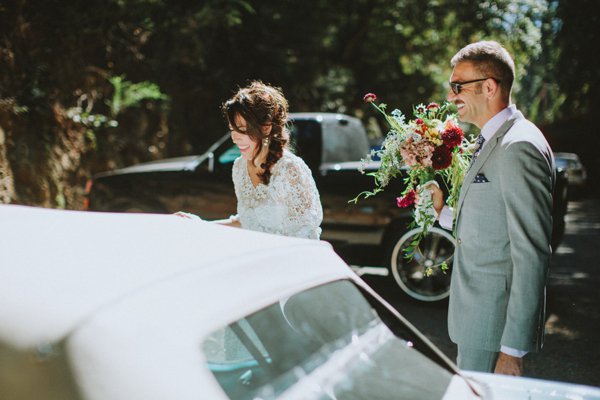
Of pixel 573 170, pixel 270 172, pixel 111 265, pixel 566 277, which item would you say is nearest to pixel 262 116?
pixel 270 172

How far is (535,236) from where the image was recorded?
1.94 m

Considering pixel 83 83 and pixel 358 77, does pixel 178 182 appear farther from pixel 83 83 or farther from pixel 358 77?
pixel 358 77

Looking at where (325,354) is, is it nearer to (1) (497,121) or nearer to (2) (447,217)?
(1) (497,121)

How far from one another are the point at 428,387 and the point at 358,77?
1986 cm

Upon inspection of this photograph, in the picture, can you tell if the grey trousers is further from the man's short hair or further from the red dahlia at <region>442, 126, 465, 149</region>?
the man's short hair

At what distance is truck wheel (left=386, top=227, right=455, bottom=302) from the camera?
561cm

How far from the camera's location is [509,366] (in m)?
2.03

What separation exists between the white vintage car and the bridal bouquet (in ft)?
3.56

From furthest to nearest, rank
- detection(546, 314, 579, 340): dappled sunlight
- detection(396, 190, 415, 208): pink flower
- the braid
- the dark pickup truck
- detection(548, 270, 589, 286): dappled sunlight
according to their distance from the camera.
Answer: detection(548, 270, 589, 286): dappled sunlight < the dark pickup truck < detection(546, 314, 579, 340): dappled sunlight < the braid < detection(396, 190, 415, 208): pink flower

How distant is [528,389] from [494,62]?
131 cm

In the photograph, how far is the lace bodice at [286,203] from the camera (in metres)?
2.88

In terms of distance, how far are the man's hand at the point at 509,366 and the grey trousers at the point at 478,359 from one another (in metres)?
0.15

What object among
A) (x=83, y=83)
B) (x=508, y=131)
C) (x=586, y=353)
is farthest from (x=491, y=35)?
(x=508, y=131)

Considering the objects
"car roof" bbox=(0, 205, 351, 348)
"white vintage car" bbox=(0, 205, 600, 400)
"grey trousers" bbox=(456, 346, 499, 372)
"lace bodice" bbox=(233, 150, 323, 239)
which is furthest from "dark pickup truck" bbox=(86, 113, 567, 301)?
"car roof" bbox=(0, 205, 351, 348)
